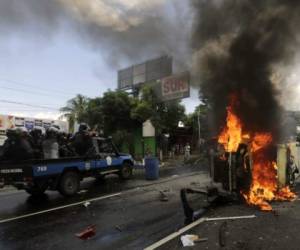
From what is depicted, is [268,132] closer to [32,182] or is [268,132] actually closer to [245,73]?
[245,73]

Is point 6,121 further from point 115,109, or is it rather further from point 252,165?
point 252,165

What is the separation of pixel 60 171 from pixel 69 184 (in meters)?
0.59

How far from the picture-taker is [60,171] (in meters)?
11.8

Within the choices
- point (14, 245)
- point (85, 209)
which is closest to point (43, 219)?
point (85, 209)

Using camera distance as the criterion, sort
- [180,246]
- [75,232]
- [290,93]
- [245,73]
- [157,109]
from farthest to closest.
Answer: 1. [157,109]
2. [290,93]
3. [245,73]
4. [75,232]
5. [180,246]

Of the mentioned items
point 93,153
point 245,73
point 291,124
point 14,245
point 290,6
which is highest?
point 290,6

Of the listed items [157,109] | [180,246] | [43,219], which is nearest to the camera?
[180,246]

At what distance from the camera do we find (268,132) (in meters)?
11.0

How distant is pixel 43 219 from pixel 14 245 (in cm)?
204

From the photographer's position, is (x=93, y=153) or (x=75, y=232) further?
(x=93, y=153)

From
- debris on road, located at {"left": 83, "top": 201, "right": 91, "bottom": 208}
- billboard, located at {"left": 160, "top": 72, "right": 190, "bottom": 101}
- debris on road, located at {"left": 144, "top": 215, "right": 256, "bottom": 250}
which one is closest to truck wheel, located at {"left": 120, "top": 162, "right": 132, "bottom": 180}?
debris on road, located at {"left": 83, "top": 201, "right": 91, "bottom": 208}

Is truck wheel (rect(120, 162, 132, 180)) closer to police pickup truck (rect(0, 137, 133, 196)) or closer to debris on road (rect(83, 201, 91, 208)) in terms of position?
police pickup truck (rect(0, 137, 133, 196))

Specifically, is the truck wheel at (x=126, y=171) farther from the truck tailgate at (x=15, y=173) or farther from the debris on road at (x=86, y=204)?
the truck tailgate at (x=15, y=173)

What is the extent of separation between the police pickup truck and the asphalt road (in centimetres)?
45
